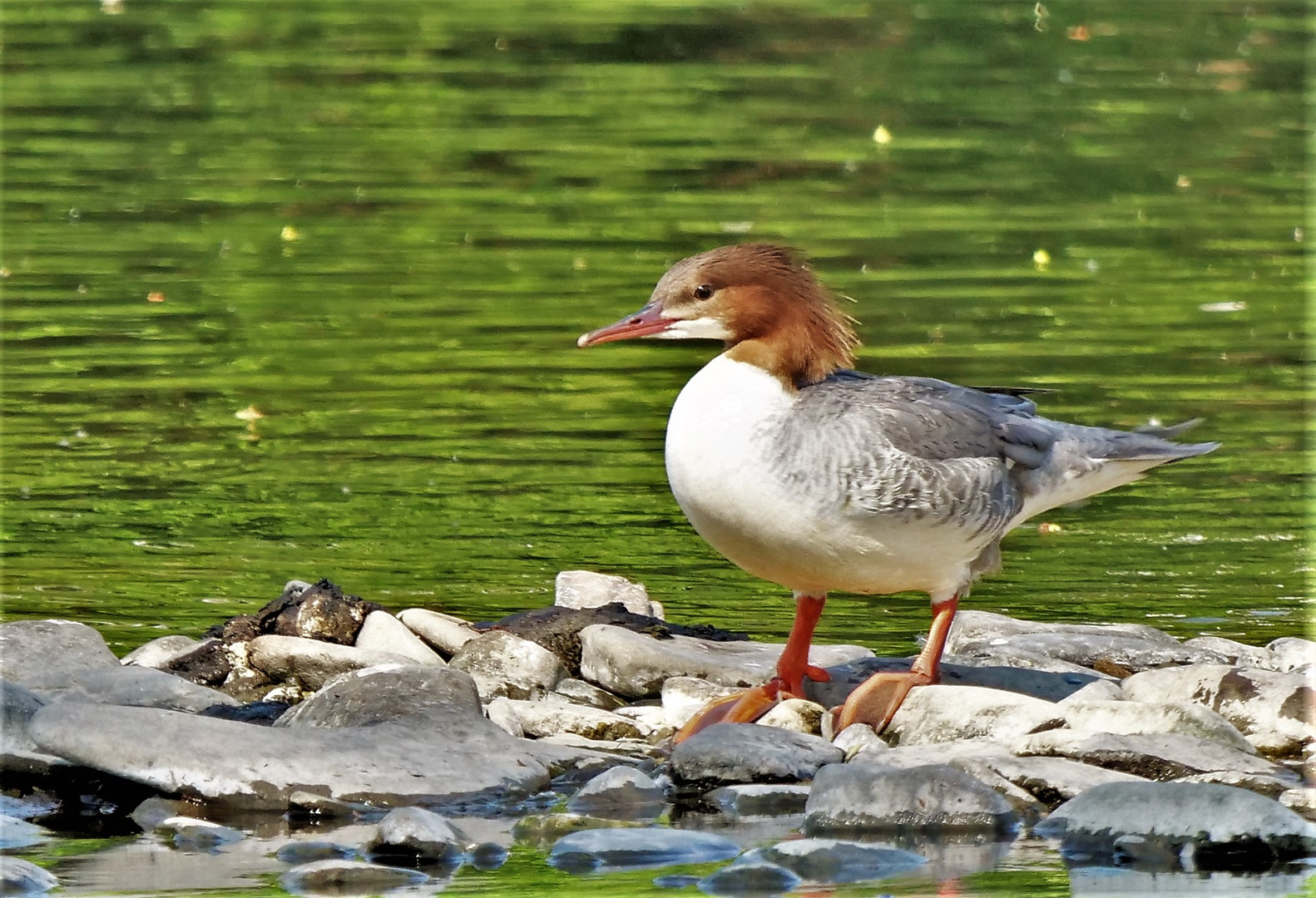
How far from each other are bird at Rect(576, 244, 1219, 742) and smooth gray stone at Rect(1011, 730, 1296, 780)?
0.64 meters

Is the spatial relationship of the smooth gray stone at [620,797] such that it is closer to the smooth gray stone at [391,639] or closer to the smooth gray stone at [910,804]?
the smooth gray stone at [910,804]

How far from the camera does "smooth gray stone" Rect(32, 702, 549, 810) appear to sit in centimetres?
626

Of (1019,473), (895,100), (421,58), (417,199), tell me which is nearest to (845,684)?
(1019,473)

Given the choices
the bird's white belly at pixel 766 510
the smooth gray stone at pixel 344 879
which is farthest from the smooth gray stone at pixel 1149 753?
the smooth gray stone at pixel 344 879

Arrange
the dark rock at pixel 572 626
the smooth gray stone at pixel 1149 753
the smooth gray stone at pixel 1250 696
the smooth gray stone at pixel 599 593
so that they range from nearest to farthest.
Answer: the smooth gray stone at pixel 1149 753 < the smooth gray stone at pixel 1250 696 < the dark rock at pixel 572 626 < the smooth gray stone at pixel 599 593

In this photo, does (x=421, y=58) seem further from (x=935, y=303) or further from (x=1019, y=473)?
(x=1019, y=473)

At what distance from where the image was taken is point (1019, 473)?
7.47m

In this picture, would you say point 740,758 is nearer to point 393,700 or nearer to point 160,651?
point 393,700

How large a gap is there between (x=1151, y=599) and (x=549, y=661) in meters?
2.44

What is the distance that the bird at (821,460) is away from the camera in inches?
271

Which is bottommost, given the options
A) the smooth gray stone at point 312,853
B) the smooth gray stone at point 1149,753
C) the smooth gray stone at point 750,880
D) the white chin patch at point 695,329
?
the smooth gray stone at point 312,853

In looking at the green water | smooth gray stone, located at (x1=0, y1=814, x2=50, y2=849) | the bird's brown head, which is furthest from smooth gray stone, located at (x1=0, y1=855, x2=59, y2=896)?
the green water

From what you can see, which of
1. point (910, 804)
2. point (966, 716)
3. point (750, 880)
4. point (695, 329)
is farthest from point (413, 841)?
point (695, 329)

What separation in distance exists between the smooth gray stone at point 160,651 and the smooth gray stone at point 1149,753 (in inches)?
113
